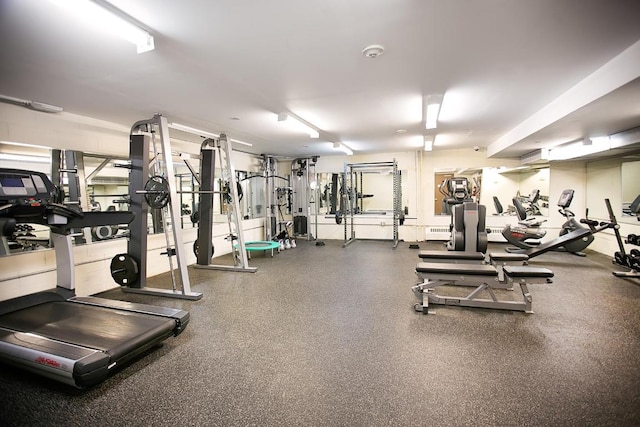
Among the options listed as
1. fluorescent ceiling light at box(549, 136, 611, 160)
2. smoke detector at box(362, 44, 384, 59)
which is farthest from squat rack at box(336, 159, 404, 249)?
smoke detector at box(362, 44, 384, 59)

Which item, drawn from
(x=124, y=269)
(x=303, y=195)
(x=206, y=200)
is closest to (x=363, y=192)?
(x=303, y=195)

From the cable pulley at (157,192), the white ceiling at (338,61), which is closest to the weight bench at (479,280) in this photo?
the white ceiling at (338,61)

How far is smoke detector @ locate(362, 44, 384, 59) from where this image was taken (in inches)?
88.3

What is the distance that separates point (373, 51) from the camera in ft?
7.52

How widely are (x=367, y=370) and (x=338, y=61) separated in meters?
2.48

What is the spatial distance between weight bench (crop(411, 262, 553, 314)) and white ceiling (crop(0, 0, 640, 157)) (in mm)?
1855

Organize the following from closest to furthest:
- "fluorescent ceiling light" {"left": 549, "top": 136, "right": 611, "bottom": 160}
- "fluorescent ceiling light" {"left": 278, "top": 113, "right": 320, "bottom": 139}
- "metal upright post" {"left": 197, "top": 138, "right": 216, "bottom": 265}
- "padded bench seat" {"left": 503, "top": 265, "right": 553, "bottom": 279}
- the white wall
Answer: "padded bench seat" {"left": 503, "top": 265, "right": 553, "bottom": 279}
"fluorescent ceiling light" {"left": 278, "top": 113, "right": 320, "bottom": 139}
"fluorescent ceiling light" {"left": 549, "top": 136, "right": 611, "bottom": 160}
"metal upright post" {"left": 197, "top": 138, "right": 216, "bottom": 265}
the white wall

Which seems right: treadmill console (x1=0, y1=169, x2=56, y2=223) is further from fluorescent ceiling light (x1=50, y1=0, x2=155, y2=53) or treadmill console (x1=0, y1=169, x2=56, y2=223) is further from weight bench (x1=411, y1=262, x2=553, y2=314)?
weight bench (x1=411, y1=262, x2=553, y2=314)

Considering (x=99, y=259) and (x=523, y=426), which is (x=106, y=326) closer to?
(x=99, y=259)

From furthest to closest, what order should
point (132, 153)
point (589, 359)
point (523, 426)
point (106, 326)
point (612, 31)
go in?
point (132, 153) → point (106, 326) → point (589, 359) → point (612, 31) → point (523, 426)

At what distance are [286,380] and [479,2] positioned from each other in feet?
8.98

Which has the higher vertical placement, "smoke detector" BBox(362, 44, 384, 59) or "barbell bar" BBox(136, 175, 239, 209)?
"smoke detector" BBox(362, 44, 384, 59)

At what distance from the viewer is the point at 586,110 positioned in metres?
3.19

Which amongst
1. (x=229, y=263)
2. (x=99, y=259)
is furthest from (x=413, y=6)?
(x=229, y=263)
